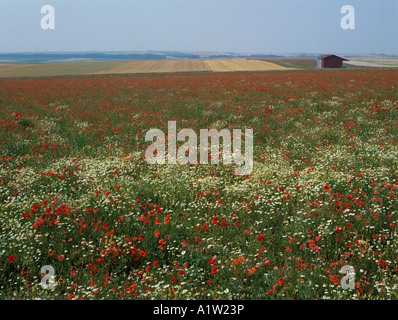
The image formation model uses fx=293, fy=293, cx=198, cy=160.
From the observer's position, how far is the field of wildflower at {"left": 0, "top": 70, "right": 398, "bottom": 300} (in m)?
3.79

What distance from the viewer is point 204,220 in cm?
540

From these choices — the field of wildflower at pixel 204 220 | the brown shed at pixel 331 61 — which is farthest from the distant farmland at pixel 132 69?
the field of wildflower at pixel 204 220

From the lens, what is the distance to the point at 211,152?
901 centimetres

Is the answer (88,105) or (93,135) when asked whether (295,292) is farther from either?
(88,105)

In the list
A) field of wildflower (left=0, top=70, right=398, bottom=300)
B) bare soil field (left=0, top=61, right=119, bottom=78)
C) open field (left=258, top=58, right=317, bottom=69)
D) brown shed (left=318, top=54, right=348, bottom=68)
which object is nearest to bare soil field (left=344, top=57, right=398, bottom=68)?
brown shed (left=318, top=54, right=348, bottom=68)

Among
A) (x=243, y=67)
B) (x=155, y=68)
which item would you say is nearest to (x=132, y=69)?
(x=155, y=68)

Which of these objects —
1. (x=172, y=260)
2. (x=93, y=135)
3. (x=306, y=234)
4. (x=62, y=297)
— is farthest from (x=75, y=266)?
(x=93, y=135)

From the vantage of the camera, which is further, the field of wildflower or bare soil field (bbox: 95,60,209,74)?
bare soil field (bbox: 95,60,209,74)

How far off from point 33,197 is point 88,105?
557 inches

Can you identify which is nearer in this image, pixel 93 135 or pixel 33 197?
pixel 33 197

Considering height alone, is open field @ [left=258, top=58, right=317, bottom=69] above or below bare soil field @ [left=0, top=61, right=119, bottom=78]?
above

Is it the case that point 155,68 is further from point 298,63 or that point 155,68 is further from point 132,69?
point 298,63

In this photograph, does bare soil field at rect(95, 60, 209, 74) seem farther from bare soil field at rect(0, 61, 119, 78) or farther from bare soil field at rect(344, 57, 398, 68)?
bare soil field at rect(344, 57, 398, 68)

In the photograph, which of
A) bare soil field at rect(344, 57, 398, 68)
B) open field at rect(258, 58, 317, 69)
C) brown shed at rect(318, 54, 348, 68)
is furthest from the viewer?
open field at rect(258, 58, 317, 69)
